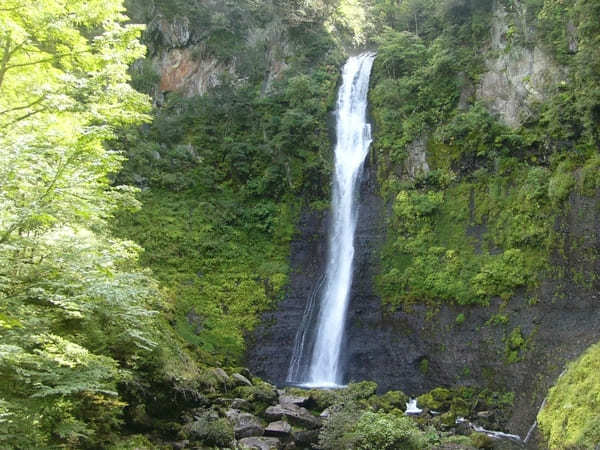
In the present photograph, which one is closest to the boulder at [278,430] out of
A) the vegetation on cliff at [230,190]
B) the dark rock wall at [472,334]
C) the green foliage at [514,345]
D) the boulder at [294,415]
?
the boulder at [294,415]

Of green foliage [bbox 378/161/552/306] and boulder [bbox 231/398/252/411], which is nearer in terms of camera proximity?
boulder [bbox 231/398/252/411]

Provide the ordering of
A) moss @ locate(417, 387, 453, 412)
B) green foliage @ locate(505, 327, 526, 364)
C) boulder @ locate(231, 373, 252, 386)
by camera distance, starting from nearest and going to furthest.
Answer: moss @ locate(417, 387, 453, 412) → green foliage @ locate(505, 327, 526, 364) → boulder @ locate(231, 373, 252, 386)

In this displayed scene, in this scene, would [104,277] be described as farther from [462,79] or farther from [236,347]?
[462,79]

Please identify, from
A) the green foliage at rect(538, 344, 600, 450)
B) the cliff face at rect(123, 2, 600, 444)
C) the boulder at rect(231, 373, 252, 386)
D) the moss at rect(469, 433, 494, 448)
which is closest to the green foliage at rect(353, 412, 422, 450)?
the moss at rect(469, 433, 494, 448)

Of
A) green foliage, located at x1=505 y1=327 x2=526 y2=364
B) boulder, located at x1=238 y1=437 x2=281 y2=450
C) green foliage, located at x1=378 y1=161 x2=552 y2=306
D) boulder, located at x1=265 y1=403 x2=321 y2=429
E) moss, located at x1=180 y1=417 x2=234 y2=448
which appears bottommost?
boulder, located at x1=238 y1=437 x2=281 y2=450

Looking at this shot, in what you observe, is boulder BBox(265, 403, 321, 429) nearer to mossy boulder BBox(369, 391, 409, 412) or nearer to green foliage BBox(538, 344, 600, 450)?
mossy boulder BBox(369, 391, 409, 412)

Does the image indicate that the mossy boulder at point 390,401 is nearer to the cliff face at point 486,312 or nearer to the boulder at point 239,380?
the cliff face at point 486,312

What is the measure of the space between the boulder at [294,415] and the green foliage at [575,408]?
17.7 feet

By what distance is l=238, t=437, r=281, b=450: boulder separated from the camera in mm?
10539

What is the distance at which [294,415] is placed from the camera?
1206 centimetres

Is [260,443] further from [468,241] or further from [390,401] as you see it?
[468,241]

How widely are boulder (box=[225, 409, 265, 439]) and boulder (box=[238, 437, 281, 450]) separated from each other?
0.93 feet

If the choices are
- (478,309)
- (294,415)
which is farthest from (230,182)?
(294,415)

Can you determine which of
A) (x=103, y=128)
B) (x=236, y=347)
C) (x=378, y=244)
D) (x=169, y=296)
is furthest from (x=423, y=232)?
(x=103, y=128)
